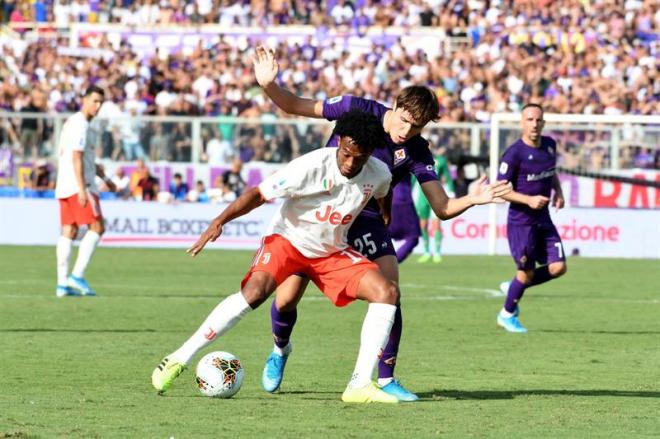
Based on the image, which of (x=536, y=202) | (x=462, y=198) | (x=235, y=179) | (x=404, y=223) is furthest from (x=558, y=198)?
(x=235, y=179)

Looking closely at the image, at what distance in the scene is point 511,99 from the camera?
31891 mm

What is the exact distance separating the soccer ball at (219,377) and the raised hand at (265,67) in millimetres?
1874

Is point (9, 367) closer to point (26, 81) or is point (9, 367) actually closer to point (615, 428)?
point (615, 428)

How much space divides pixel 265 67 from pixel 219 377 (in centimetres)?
213

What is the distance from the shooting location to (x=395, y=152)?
29.5 feet

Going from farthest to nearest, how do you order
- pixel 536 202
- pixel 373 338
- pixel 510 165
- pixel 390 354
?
pixel 510 165
pixel 536 202
pixel 390 354
pixel 373 338

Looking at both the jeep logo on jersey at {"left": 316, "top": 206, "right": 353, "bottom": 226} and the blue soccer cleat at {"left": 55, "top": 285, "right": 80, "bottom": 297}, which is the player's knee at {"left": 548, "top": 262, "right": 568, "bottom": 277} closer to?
the jeep logo on jersey at {"left": 316, "top": 206, "right": 353, "bottom": 226}

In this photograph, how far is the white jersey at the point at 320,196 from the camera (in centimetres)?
834

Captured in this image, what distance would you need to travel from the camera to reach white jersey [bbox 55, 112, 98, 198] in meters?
16.3

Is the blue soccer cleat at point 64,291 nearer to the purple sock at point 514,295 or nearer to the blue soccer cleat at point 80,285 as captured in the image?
the blue soccer cleat at point 80,285

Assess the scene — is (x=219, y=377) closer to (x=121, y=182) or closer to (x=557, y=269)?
(x=557, y=269)

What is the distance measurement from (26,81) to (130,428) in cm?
2904

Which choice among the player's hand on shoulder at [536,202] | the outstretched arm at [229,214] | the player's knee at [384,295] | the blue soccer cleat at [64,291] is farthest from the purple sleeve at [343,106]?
the blue soccer cleat at [64,291]

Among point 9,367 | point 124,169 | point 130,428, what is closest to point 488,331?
point 9,367
